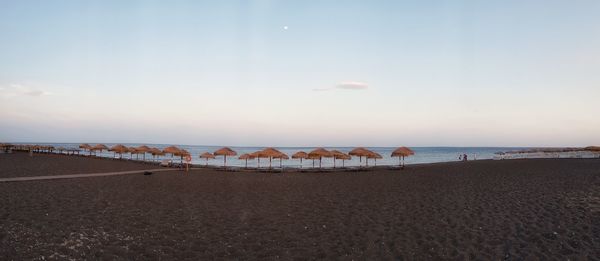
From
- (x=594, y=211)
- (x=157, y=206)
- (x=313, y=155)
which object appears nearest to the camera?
(x=594, y=211)

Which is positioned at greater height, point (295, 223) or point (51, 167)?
point (51, 167)

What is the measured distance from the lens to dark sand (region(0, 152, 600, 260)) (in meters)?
8.51

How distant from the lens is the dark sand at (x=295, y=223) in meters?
8.51

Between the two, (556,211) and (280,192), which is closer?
(556,211)

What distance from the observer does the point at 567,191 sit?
1758 centimetres

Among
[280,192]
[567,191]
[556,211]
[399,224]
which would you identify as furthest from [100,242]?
[567,191]

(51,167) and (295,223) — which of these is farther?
(51,167)

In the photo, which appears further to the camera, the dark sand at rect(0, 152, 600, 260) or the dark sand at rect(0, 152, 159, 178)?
the dark sand at rect(0, 152, 159, 178)

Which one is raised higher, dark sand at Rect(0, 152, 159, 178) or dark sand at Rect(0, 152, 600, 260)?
dark sand at Rect(0, 152, 159, 178)

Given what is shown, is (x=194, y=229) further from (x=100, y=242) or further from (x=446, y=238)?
(x=446, y=238)

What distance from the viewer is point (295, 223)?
11.4 metres

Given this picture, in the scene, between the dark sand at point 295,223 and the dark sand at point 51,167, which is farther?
the dark sand at point 51,167

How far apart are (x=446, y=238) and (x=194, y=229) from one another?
23.2 ft

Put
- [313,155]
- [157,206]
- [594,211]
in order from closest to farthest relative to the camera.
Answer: [594,211], [157,206], [313,155]
